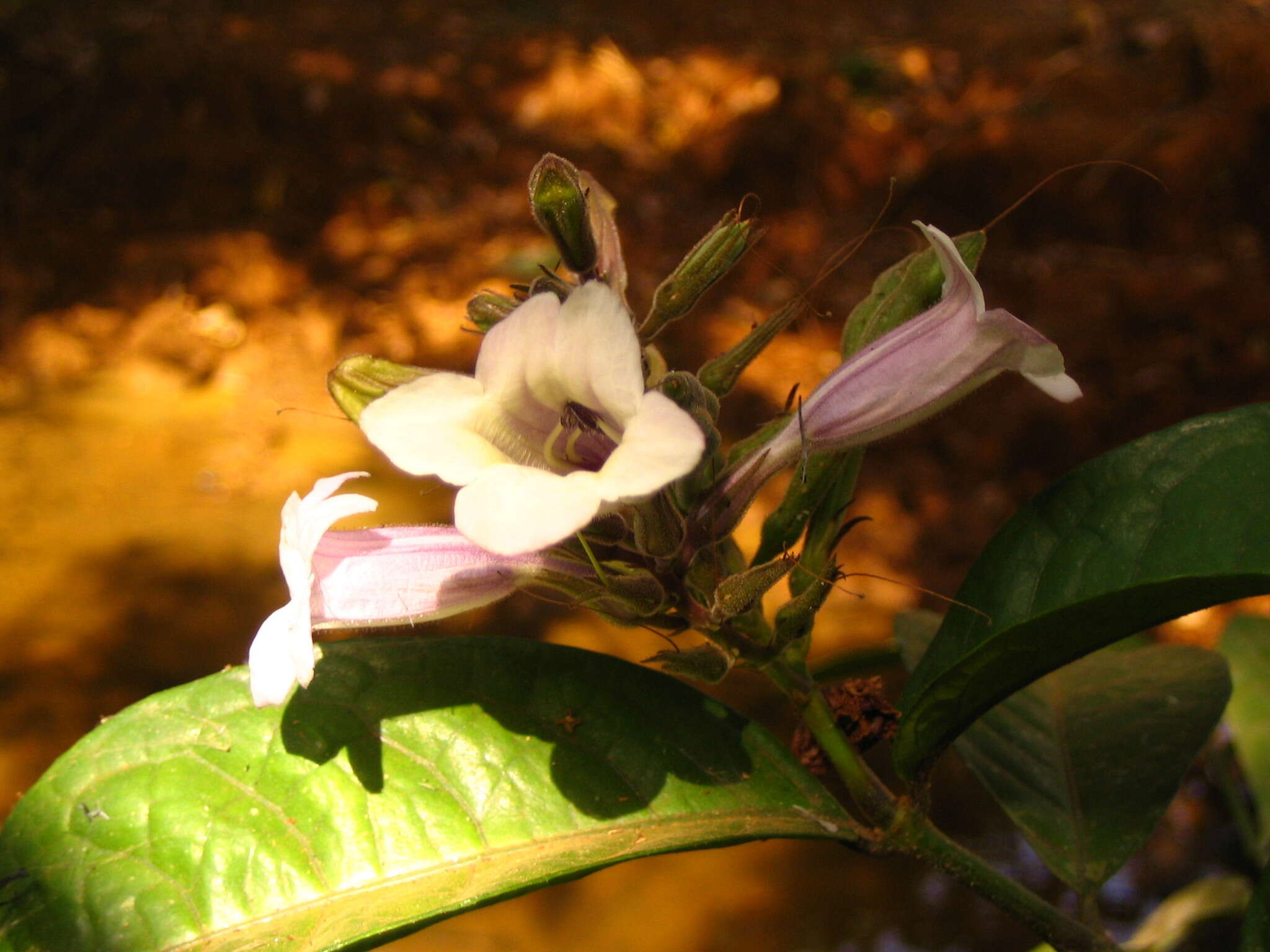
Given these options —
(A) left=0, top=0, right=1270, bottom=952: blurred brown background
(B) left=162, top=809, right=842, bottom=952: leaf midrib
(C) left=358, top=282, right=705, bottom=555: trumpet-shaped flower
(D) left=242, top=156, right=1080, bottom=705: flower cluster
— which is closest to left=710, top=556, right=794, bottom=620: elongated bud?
(D) left=242, top=156, right=1080, bottom=705: flower cluster

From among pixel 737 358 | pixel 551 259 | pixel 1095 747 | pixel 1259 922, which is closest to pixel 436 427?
pixel 737 358

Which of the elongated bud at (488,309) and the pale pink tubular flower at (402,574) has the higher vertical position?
the elongated bud at (488,309)

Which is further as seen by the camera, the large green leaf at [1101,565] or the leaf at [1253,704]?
the leaf at [1253,704]

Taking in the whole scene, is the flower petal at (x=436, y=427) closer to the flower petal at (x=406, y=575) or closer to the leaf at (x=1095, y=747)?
the flower petal at (x=406, y=575)

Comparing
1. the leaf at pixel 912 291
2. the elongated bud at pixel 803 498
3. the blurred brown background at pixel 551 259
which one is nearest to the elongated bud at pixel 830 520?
the elongated bud at pixel 803 498

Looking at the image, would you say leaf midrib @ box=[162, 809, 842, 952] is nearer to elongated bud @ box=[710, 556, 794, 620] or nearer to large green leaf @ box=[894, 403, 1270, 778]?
large green leaf @ box=[894, 403, 1270, 778]

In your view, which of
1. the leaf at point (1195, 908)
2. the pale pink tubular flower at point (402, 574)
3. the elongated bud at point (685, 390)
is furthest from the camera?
the leaf at point (1195, 908)

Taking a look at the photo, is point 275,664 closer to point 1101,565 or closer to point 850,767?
point 850,767

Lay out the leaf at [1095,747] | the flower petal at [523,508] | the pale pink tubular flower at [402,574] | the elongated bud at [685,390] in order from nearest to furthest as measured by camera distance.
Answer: the flower petal at [523,508], the elongated bud at [685,390], the pale pink tubular flower at [402,574], the leaf at [1095,747]
